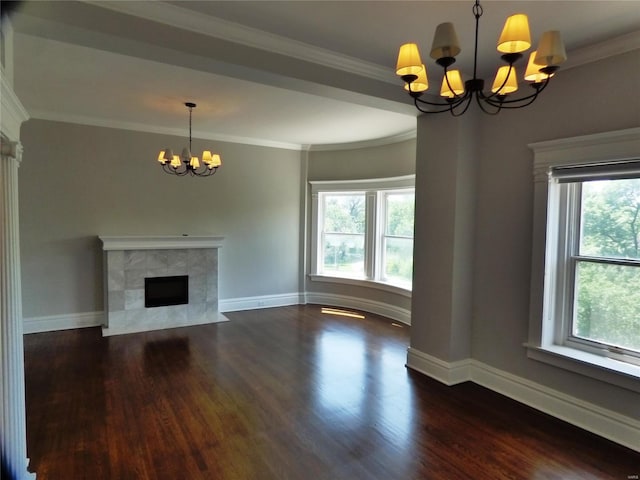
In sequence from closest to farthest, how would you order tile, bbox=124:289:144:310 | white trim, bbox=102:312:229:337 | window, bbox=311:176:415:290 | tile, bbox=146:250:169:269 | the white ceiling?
1. the white ceiling
2. white trim, bbox=102:312:229:337
3. tile, bbox=124:289:144:310
4. tile, bbox=146:250:169:269
5. window, bbox=311:176:415:290

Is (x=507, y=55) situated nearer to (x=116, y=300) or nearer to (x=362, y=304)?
(x=362, y=304)

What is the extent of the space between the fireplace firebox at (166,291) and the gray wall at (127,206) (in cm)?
62

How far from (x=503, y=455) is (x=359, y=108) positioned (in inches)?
137

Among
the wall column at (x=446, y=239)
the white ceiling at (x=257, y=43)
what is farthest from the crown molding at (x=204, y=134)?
the wall column at (x=446, y=239)

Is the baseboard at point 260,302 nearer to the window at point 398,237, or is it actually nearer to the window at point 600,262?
the window at point 398,237

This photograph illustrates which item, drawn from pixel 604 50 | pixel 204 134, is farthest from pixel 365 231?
pixel 604 50

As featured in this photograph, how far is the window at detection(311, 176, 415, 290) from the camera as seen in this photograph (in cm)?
578

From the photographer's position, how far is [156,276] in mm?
5344

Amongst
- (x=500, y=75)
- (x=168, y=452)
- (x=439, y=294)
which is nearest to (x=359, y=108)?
(x=439, y=294)

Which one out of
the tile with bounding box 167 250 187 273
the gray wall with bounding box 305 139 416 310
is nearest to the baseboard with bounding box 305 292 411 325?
the gray wall with bounding box 305 139 416 310

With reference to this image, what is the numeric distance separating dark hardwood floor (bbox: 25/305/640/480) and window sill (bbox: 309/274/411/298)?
59.2 inches

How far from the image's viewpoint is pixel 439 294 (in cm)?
354

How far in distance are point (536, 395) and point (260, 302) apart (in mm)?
4329

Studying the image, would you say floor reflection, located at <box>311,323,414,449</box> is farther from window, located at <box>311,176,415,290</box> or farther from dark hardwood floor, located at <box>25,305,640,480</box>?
window, located at <box>311,176,415,290</box>
